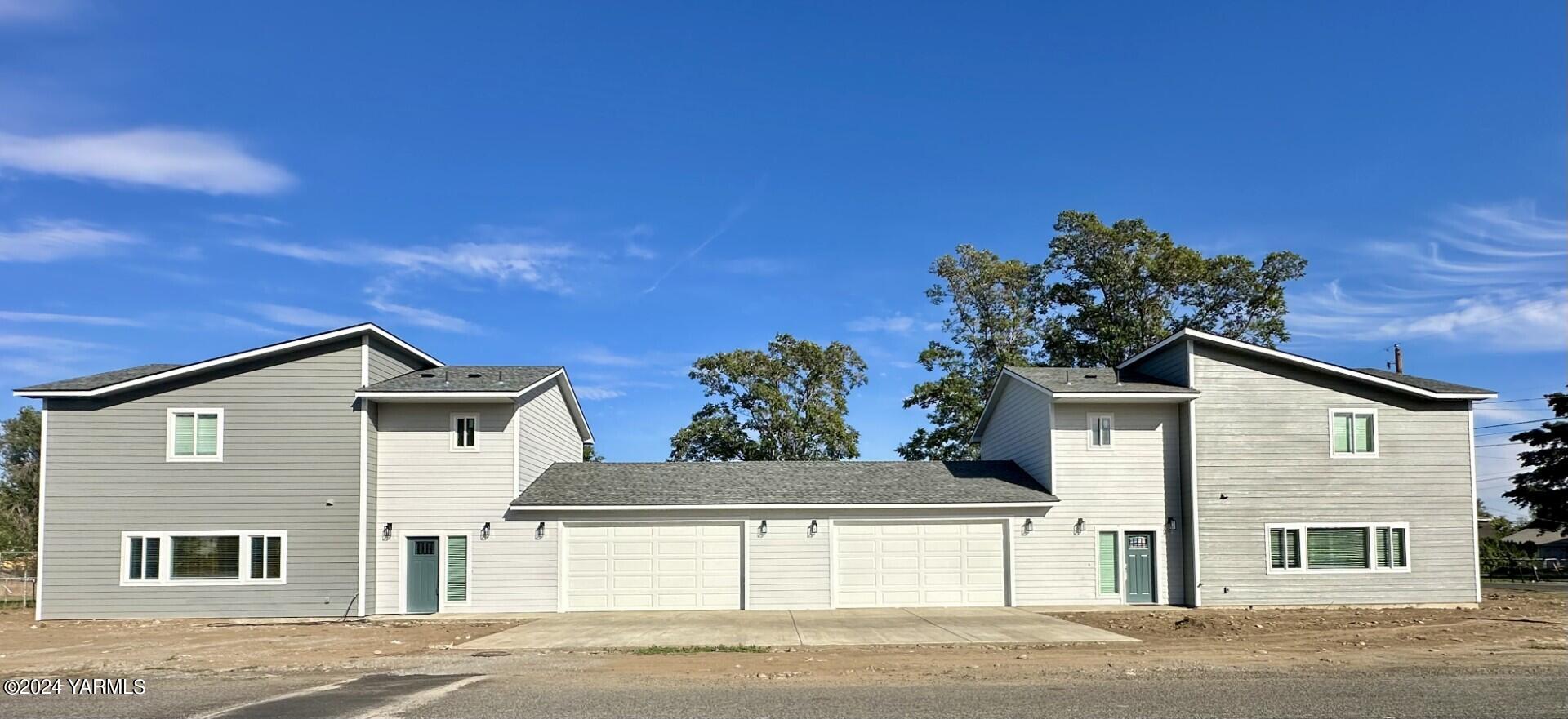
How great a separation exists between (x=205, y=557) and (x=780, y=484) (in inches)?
473

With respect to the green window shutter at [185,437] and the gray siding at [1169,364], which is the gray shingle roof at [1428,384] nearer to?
the gray siding at [1169,364]

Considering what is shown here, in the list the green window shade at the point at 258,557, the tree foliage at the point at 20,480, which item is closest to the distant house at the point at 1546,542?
the green window shade at the point at 258,557

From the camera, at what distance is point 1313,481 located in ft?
76.7

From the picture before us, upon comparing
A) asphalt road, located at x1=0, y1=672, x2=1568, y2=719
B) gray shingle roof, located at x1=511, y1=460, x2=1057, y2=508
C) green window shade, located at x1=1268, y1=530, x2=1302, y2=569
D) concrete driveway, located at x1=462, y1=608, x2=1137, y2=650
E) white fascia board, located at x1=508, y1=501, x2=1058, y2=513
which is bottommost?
concrete driveway, located at x1=462, y1=608, x2=1137, y2=650

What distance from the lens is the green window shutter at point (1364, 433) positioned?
23.6m

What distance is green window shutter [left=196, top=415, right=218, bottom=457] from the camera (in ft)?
72.1

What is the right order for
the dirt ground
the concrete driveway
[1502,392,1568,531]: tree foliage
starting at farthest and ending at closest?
[1502,392,1568,531]: tree foliage, the concrete driveway, the dirt ground

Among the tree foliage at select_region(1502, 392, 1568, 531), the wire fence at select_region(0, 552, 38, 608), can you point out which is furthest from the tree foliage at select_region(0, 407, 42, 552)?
the tree foliage at select_region(1502, 392, 1568, 531)

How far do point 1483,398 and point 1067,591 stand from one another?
9.99 meters

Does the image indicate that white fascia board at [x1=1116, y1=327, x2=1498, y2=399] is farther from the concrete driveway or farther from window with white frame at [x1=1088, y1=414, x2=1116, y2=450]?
the concrete driveway

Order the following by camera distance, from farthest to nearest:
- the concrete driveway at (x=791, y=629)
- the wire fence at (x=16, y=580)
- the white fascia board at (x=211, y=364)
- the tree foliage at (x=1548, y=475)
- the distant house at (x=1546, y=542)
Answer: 1. the distant house at (x=1546, y=542)
2. the tree foliage at (x=1548, y=475)
3. the wire fence at (x=16, y=580)
4. the white fascia board at (x=211, y=364)
5. the concrete driveway at (x=791, y=629)

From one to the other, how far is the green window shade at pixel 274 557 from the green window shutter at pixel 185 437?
2.46 meters

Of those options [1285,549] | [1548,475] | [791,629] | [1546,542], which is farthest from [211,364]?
[1546,542]

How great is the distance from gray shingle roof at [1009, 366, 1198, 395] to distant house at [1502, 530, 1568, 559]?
37.8m
